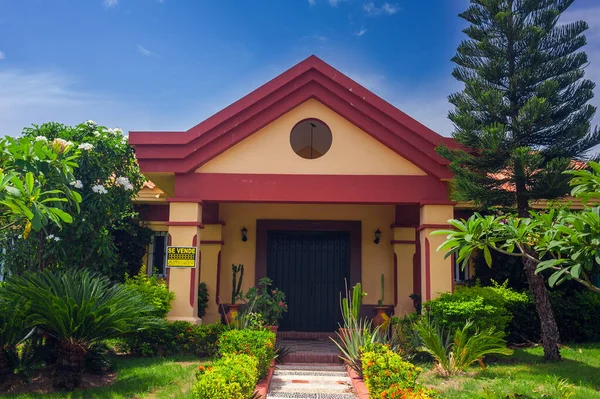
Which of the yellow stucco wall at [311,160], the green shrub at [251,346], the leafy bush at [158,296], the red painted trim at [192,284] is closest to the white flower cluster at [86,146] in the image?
the yellow stucco wall at [311,160]

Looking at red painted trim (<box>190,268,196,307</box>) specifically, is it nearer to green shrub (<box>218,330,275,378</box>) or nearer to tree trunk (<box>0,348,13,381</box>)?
green shrub (<box>218,330,275,378</box>)

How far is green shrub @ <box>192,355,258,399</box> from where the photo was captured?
5824mm

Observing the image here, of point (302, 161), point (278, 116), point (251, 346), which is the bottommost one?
point (251, 346)

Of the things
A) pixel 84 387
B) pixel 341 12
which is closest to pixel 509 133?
pixel 341 12

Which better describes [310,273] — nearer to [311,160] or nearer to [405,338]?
[311,160]

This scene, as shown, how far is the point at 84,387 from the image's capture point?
7.66 m

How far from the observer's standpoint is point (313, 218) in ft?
44.6

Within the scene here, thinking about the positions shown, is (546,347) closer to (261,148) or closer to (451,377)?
(451,377)

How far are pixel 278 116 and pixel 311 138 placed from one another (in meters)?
1.90

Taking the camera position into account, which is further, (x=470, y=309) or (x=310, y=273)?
(x=310, y=273)

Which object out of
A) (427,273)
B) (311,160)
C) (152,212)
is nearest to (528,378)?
(427,273)

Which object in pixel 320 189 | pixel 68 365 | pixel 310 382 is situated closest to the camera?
pixel 68 365

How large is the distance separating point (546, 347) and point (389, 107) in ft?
16.6

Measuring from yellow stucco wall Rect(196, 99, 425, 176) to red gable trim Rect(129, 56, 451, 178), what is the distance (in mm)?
183
